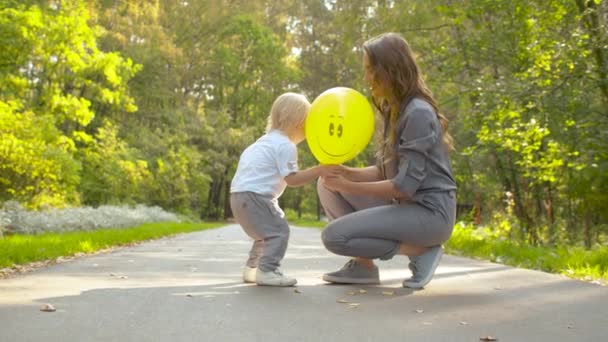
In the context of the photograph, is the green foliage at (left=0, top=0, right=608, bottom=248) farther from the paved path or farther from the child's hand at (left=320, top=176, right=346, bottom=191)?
the child's hand at (left=320, top=176, right=346, bottom=191)

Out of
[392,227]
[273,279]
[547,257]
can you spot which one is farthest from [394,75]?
[547,257]

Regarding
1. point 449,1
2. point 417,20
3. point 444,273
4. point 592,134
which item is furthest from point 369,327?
point 417,20

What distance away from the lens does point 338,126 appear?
17.9 ft

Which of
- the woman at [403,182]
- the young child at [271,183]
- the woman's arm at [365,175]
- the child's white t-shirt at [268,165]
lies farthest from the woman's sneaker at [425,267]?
the child's white t-shirt at [268,165]

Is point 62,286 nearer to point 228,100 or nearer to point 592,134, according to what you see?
point 592,134

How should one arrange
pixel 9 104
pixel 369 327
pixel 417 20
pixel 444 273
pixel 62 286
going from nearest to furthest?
1. pixel 369 327
2. pixel 62 286
3. pixel 444 273
4. pixel 417 20
5. pixel 9 104

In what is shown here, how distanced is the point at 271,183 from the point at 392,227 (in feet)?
3.46

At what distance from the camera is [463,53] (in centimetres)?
1330

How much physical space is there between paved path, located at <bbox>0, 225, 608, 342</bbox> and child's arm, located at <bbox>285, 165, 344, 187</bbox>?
0.80 meters

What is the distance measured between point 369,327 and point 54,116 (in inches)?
713

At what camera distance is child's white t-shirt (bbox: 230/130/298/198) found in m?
5.72

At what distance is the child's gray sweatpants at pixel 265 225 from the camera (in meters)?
5.80

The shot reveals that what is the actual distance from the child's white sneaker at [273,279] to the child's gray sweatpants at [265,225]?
0.04m

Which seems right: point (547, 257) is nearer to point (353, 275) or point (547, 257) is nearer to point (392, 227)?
point (353, 275)
